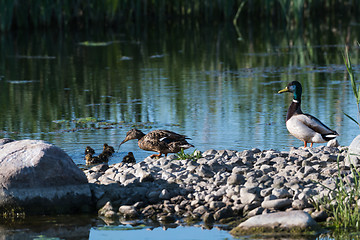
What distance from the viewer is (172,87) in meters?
14.9

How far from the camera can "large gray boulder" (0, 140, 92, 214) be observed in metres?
7.15

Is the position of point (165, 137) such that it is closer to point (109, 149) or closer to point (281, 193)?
point (109, 149)

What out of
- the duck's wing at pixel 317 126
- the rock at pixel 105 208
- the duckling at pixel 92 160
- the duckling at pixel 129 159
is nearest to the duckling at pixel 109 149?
the duckling at pixel 92 160

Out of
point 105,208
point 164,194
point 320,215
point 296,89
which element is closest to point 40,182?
point 105,208

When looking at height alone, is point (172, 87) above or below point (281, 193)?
above

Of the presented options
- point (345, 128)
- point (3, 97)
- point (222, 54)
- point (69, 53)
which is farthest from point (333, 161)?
point (69, 53)

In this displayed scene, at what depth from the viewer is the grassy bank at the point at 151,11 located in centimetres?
2572

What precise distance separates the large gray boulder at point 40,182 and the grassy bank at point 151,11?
17.2 metres

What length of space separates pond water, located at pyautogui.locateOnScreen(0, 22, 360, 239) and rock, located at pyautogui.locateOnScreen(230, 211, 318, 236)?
0.65 ft

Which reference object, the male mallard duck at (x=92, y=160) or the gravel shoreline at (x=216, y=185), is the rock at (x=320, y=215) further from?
the male mallard duck at (x=92, y=160)

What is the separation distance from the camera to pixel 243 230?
636 cm

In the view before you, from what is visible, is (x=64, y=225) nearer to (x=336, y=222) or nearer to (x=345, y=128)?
(x=336, y=222)

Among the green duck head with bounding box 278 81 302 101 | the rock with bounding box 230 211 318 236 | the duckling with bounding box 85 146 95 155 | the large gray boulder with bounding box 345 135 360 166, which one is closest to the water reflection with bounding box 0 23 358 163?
the duckling with bounding box 85 146 95 155

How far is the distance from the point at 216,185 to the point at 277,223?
4.08ft
